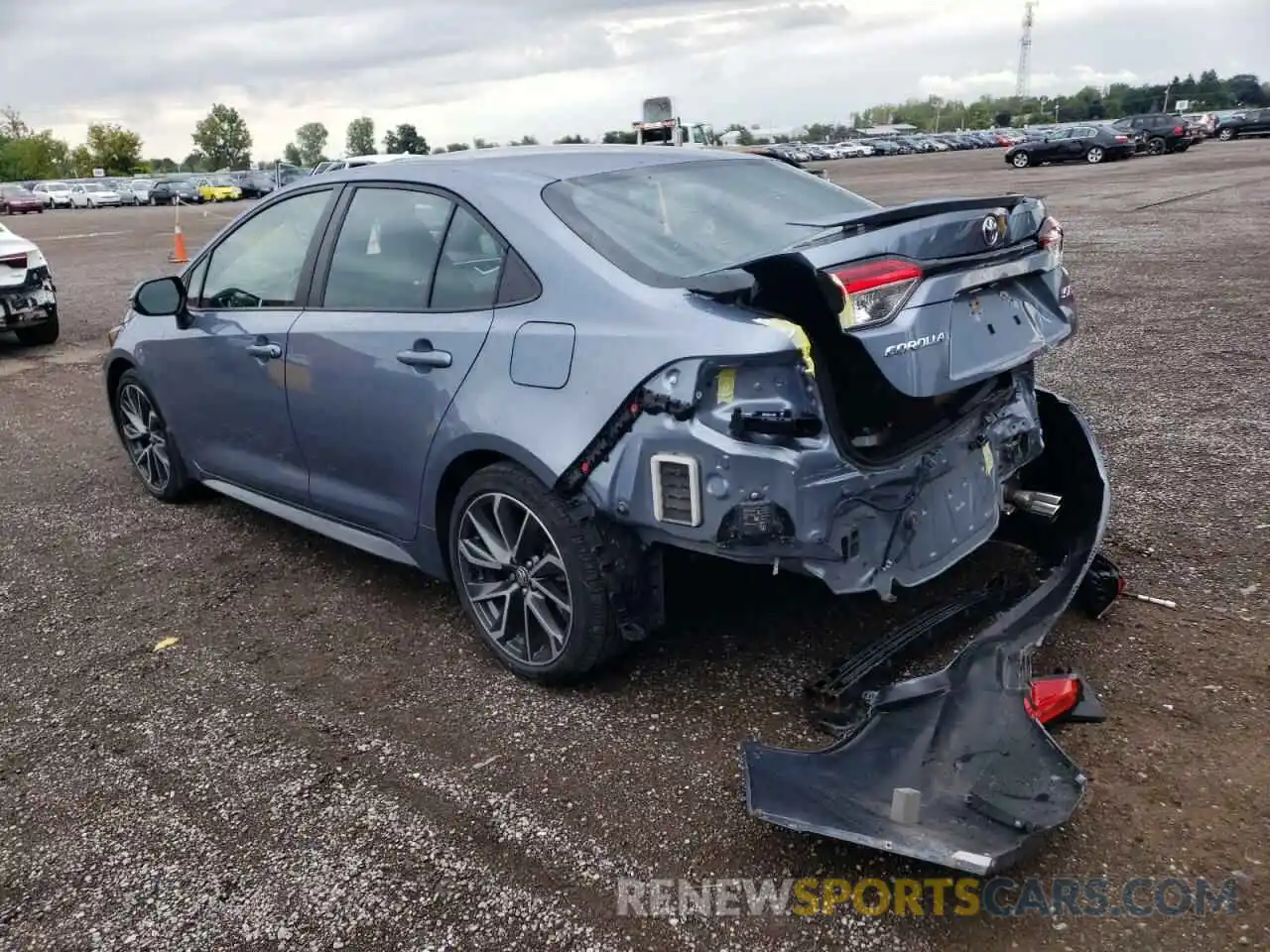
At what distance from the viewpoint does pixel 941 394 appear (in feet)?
10.0

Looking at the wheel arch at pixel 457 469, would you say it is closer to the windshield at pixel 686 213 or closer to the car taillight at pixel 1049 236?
the windshield at pixel 686 213

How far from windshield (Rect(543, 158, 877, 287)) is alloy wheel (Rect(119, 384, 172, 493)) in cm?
295

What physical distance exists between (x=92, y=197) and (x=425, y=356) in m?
59.2

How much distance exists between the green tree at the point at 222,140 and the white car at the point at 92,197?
196ft

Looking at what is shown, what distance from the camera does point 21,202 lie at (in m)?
51.1

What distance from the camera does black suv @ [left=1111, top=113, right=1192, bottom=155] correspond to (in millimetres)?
38031

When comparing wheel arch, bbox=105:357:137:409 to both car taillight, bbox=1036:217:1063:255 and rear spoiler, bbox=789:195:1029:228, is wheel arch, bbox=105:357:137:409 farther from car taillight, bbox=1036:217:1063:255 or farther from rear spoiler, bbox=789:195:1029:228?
car taillight, bbox=1036:217:1063:255

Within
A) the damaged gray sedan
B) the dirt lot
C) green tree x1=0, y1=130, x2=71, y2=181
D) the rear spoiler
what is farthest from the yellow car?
green tree x1=0, y1=130, x2=71, y2=181

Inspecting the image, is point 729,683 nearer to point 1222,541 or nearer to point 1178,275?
point 1222,541

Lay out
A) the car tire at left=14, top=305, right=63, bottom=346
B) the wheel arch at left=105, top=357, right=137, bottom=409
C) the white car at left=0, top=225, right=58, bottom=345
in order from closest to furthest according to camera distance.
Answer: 1. the wheel arch at left=105, top=357, right=137, bottom=409
2. the white car at left=0, top=225, right=58, bottom=345
3. the car tire at left=14, top=305, right=63, bottom=346

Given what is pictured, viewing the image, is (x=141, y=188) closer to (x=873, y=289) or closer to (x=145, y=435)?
(x=145, y=435)

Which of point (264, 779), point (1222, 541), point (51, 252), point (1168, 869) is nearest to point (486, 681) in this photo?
point (264, 779)

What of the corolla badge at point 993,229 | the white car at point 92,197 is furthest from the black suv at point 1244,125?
the white car at point 92,197

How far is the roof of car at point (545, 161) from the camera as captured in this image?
3.62 metres
